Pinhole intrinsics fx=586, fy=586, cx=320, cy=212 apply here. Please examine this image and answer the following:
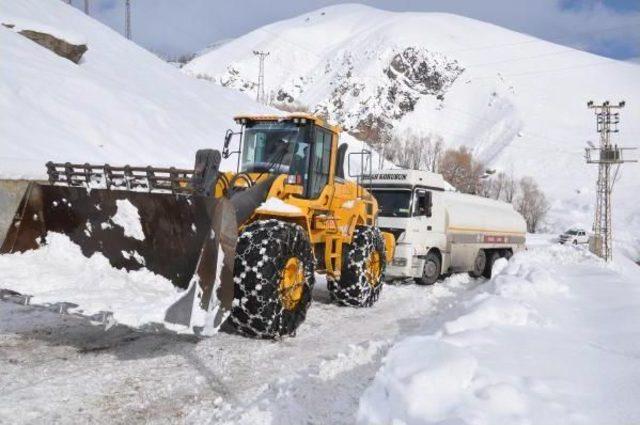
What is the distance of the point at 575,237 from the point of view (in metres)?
47.2

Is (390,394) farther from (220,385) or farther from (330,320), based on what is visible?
(330,320)

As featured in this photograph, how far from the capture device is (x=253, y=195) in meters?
7.08

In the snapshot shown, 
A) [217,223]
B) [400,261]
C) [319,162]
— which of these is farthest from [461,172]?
[217,223]

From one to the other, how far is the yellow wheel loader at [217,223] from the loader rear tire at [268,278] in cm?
1

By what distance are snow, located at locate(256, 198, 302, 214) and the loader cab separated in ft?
1.96

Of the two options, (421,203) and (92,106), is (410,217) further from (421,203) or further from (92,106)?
(92,106)

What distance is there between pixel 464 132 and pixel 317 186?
402ft

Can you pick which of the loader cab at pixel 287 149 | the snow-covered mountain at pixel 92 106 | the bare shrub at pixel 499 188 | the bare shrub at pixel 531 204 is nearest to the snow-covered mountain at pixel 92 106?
the snow-covered mountain at pixel 92 106

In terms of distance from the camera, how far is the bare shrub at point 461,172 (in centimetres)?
7513

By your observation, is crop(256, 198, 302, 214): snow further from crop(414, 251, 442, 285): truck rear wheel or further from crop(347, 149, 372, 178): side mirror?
crop(414, 251, 442, 285): truck rear wheel

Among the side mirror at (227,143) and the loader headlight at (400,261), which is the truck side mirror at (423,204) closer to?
the loader headlight at (400,261)

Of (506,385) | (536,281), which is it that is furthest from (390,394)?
(536,281)

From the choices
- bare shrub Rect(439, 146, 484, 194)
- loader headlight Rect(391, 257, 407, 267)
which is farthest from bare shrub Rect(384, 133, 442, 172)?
loader headlight Rect(391, 257, 407, 267)

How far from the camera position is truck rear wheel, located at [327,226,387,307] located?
8992 mm
